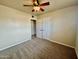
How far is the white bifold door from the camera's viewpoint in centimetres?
555

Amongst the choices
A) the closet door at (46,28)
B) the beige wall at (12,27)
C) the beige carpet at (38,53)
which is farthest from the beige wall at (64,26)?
the beige wall at (12,27)

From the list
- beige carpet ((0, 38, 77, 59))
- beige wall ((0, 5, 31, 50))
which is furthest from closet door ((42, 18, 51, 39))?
beige carpet ((0, 38, 77, 59))

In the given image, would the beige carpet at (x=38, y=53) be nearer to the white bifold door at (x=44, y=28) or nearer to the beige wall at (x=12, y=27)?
the beige wall at (x=12, y=27)

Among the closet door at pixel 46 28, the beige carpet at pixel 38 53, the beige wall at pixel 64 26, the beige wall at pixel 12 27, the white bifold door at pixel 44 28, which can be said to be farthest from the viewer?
the white bifold door at pixel 44 28

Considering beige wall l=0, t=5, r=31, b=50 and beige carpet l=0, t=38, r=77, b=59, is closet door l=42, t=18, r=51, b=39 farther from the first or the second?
beige carpet l=0, t=38, r=77, b=59

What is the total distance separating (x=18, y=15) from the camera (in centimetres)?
451

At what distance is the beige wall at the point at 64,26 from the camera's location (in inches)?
142

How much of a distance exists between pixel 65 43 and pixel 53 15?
2451 mm

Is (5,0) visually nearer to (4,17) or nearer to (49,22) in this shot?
(4,17)

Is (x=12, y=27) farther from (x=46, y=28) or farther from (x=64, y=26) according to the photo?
(x=64, y=26)

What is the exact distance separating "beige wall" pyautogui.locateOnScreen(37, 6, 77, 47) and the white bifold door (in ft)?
1.30

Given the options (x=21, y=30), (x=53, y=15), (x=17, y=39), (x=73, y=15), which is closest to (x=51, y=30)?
(x=53, y=15)

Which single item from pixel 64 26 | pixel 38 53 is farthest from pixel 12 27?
pixel 64 26

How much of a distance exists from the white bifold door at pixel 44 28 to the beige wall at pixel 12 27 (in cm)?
176
